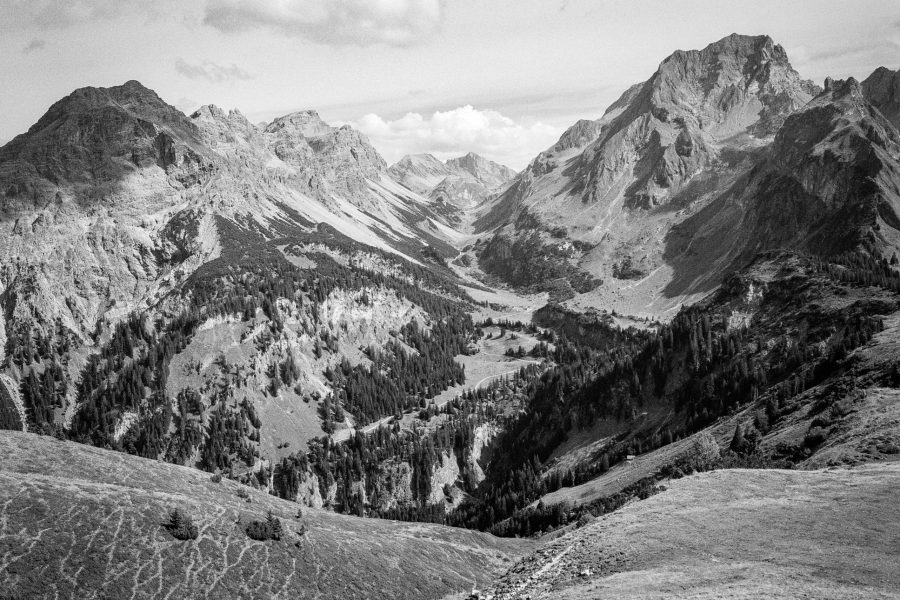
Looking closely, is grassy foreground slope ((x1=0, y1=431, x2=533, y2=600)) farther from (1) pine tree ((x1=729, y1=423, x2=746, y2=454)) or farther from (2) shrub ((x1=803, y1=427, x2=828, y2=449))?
(2) shrub ((x1=803, y1=427, x2=828, y2=449))

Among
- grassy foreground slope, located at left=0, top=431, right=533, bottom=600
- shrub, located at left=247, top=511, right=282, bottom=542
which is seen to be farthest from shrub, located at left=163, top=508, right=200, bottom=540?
shrub, located at left=247, top=511, right=282, bottom=542

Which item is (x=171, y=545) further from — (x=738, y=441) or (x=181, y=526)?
(x=738, y=441)

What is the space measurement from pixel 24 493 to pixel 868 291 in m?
184

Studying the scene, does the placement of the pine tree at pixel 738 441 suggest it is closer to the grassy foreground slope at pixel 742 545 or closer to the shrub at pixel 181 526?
the grassy foreground slope at pixel 742 545

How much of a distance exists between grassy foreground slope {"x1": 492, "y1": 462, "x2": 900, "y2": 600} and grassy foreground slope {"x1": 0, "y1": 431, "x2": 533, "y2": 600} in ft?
62.3

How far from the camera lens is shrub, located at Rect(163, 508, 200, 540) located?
69.1 metres

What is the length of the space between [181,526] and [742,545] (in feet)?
187

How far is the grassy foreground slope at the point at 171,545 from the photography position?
61500 mm

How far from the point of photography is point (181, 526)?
6988 cm

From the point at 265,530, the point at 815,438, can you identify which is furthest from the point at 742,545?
the point at 265,530

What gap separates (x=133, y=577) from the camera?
6234 cm

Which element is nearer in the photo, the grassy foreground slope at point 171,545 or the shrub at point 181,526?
the grassy foreground slope at point 171,545

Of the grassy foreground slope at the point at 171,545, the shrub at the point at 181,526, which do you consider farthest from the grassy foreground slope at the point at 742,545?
the shrub at the point at 181,526

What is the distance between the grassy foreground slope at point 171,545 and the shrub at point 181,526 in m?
0.63
